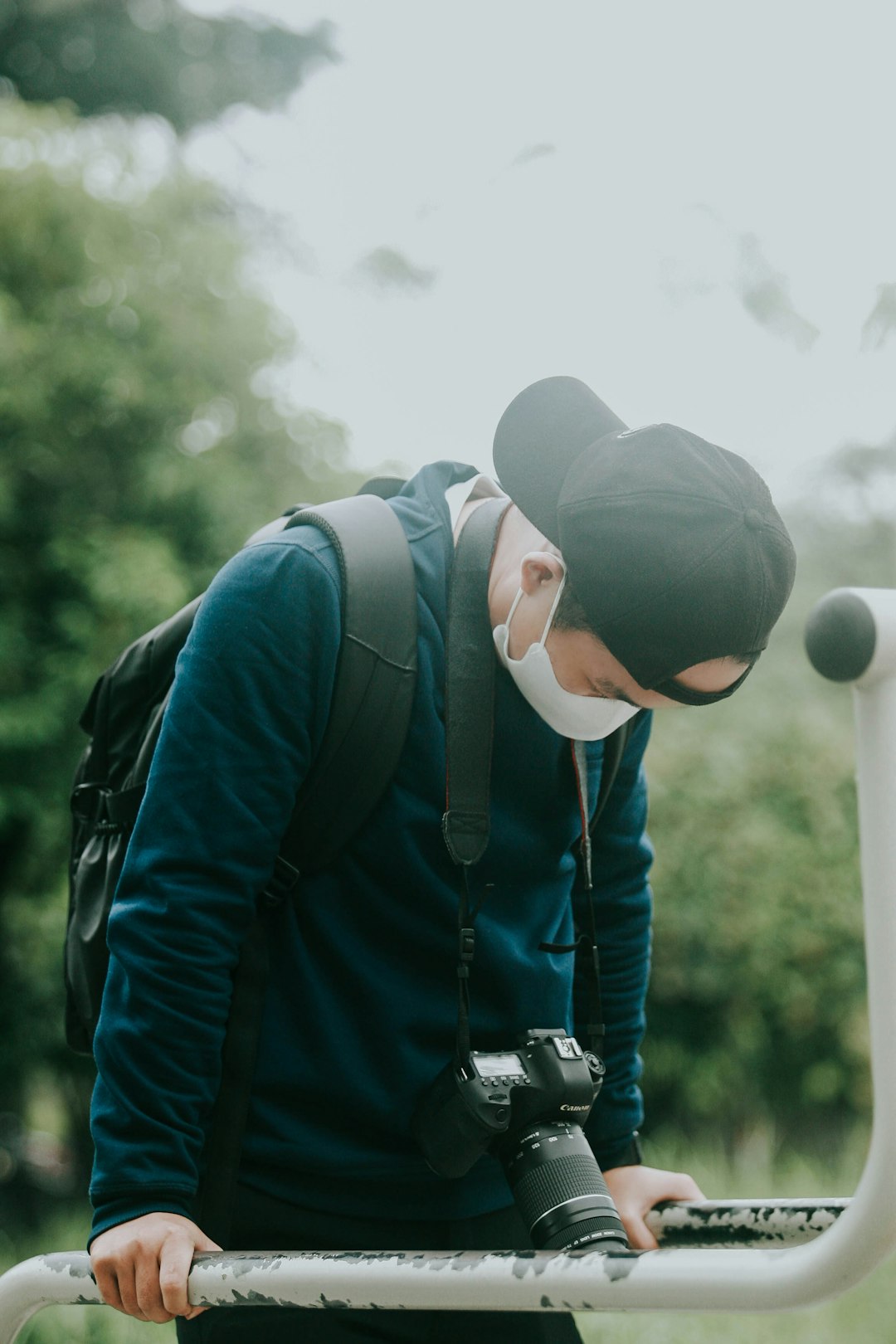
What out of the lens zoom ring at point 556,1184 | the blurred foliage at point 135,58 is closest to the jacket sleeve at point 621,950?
the lens zoom ring at point 556,1184

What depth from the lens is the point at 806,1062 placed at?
5.39m

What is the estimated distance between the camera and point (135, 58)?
11602 millimetres

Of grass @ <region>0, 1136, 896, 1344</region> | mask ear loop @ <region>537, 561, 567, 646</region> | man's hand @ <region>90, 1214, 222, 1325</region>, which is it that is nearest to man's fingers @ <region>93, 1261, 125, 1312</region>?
man's hand @ <region>90, 1214, 222, 1325</region>

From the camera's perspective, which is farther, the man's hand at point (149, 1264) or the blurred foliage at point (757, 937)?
the blurred foliage at point (757, 937)

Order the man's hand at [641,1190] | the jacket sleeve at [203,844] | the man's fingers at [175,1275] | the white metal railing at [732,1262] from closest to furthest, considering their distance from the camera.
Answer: the white metal railing at [732,1262]
the man's fingers at [175,1275]
the jacket sleeve at [203,844]
the man's hand at [641,1190]

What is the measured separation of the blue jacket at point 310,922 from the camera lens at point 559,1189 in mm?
118

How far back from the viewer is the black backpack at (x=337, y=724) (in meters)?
1.33

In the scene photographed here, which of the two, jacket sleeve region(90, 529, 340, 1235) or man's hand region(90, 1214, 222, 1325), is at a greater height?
jacket sleeve region(90, 529, 340, 1235)

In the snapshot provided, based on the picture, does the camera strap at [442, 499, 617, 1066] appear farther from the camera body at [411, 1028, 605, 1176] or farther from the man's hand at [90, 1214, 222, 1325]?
the man's hand at [90, 1214, 222, 1325]

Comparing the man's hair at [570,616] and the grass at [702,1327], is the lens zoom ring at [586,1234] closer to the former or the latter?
the man's hair at [570,616]

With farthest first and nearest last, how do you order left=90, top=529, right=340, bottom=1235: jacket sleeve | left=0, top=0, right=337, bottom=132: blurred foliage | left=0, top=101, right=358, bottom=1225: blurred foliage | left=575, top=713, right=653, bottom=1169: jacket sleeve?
1. left=0, top=0, right=337, bottom=132: blurred foliage
2. left=0, top=101, right=358, bottom=1225: blurred foliage
3. left=575, top=713, right=653, bottom=1169: jacket sleeve
4. left=90, top=529, right=340, bottom=1235: jacket sleeve

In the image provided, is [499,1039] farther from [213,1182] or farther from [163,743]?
[163,743]

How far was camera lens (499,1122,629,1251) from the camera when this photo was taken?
1.31 meters

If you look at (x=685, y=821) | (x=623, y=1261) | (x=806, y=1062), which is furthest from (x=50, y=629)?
(x=623, y=1261)
